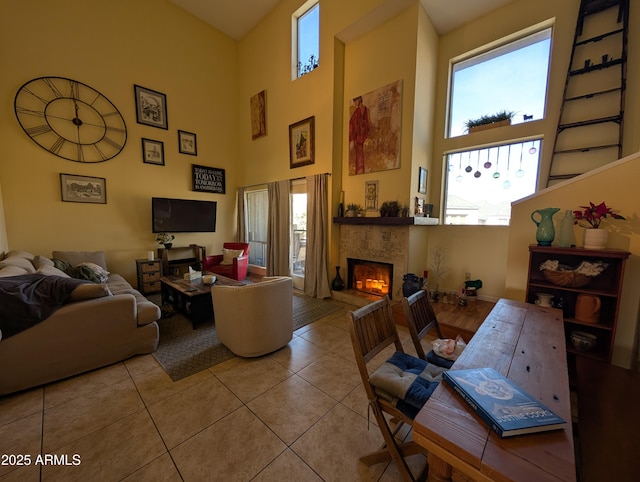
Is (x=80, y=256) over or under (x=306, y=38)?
under

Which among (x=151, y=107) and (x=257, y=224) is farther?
(x=257, y=224)

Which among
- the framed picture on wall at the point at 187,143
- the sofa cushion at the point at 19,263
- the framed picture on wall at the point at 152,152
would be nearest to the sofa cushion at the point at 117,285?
the sofa cushion at the point at 19,263

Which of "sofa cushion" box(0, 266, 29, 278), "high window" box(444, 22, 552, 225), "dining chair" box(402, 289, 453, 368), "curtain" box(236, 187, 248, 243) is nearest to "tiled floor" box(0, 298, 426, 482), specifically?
"dining chair" box(402, 289, 453, 368)

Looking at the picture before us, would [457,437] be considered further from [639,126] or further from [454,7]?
[454,7]

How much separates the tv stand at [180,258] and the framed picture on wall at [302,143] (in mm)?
2610

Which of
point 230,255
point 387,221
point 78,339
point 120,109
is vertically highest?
point 120,109

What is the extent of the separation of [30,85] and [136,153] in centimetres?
139

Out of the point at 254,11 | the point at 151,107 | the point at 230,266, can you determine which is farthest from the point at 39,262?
the point at 254,11

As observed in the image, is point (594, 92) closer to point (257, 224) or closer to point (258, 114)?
point (258, 114)

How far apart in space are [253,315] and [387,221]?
226 cm

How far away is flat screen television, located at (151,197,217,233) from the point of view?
4.45m

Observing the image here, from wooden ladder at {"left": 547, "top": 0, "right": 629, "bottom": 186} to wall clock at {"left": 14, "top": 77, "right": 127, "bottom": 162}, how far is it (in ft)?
21.8

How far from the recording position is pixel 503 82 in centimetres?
338

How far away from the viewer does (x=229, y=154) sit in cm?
561
